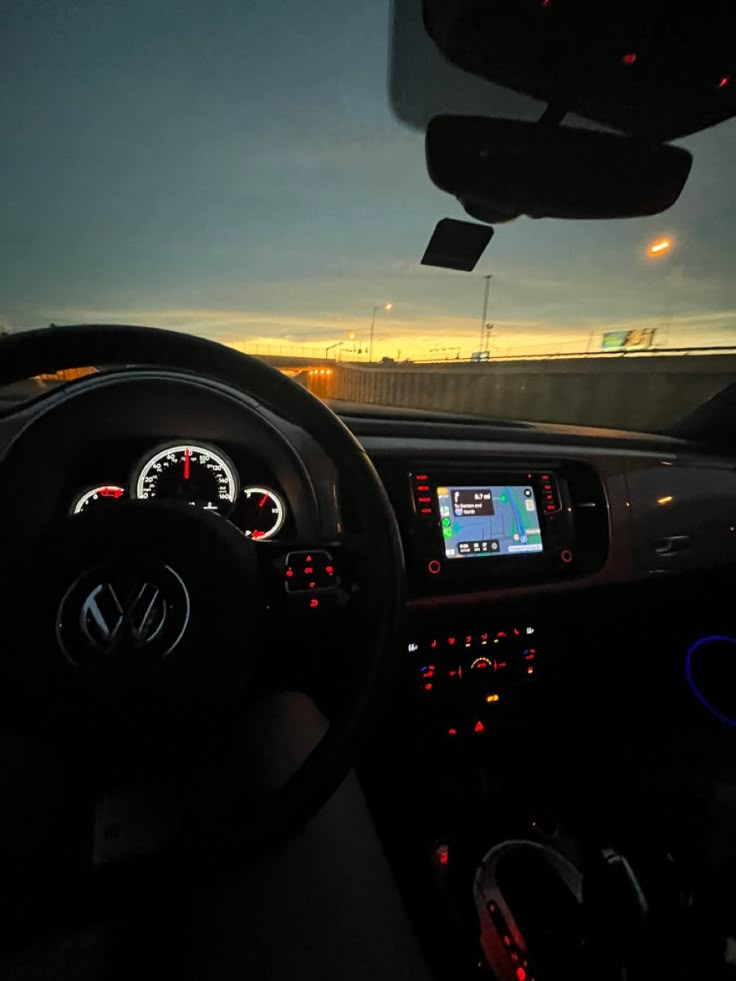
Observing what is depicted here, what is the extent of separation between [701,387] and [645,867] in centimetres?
260

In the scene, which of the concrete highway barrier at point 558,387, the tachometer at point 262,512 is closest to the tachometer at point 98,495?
the tachometer at point 262,512

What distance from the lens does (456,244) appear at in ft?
8.57

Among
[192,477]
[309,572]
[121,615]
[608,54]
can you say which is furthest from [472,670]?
[608,54]

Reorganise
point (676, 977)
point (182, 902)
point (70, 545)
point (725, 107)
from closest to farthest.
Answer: point (70, 545)
point (182, 902)
point (676, 977)
point (725, 107)

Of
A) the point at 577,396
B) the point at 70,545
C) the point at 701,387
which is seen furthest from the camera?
the point at 577,396

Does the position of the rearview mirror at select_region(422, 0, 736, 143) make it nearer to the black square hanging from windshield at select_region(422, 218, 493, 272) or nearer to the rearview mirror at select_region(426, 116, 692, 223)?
the rearview mirror at select_region(426, 116, 692, 223)

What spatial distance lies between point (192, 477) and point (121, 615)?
37.6 inches

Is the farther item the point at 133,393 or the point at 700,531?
the point at 700,531

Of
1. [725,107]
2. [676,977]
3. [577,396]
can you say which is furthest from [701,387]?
[676,977]

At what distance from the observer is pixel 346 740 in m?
1.21

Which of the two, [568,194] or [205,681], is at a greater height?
[568,194]

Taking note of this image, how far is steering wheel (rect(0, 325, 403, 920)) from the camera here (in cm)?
116

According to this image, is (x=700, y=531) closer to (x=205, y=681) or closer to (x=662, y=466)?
(x=662, y=466)

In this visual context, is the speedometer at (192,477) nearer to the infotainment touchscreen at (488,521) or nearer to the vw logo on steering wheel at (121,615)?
the infotainment touchscreen at (488,521)
